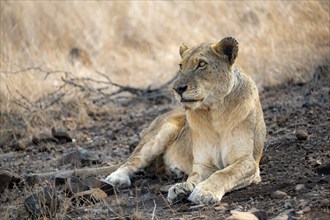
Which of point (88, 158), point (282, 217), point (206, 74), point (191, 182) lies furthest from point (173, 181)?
point (282, 217)

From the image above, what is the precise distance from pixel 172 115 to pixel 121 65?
23.4ft

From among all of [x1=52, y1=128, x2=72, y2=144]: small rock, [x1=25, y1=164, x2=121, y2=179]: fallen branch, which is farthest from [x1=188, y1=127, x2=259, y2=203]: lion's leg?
[x1=52, y1=128, x2=72, y2=144]: small rock

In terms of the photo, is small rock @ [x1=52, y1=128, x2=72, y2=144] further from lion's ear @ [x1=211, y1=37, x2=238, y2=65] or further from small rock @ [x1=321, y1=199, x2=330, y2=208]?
small rock @ [x1=321, y1=199, x2=330, y2=208]

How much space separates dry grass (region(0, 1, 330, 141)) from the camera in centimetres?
1001

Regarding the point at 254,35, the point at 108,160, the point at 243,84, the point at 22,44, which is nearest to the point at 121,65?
the point at 22,44

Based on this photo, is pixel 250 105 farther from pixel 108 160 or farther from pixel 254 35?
pixel 254 35

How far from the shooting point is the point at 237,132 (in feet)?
18.6

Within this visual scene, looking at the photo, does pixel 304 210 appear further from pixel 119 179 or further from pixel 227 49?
pixel 119 179

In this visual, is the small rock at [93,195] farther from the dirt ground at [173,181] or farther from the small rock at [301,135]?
the small rock at [301,135]

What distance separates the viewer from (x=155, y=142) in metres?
6.65

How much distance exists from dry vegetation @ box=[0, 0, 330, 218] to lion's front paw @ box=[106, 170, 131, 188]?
243cm

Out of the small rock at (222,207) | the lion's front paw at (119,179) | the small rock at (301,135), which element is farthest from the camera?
the small rock at (301,135)

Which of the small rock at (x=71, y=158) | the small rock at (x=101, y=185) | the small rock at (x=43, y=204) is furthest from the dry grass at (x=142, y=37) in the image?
the small rock at (x=43, y=204)

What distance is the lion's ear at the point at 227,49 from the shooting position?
18.4 feet
